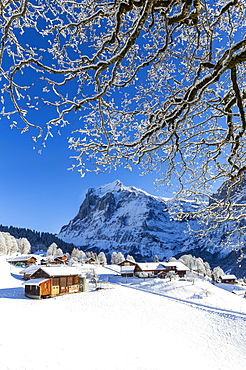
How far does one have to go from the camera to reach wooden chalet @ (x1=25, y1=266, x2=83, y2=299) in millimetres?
26981

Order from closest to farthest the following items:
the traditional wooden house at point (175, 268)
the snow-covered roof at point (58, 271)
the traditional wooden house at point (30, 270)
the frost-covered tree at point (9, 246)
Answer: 1. the snow-covered roof at point (58, 271)
2. the traditional wooden house at point (30, 270)
3. the traditional wooden house at point (175, 268)
4. the frost-covered tree at point (9, 246)

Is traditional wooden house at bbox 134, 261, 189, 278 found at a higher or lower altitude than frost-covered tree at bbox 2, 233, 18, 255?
lower

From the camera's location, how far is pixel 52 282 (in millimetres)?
29109

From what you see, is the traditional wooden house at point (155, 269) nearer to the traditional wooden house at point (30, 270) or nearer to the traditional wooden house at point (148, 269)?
the traditional wooden house at point (148, 269)

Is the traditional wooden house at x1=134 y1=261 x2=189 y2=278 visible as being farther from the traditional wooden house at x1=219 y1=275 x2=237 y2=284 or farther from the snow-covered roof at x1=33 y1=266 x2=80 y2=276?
the snow-covered roof at x1=33 y1=266 x2=80 y2=276

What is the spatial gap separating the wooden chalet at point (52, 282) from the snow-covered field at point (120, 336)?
666cm

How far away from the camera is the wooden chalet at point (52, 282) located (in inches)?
1062

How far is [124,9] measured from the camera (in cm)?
238

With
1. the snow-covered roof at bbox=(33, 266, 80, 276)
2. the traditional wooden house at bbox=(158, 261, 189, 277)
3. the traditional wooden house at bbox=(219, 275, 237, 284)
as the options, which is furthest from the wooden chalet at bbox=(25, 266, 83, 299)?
the traditional wooden house at bbox=(219, 275, 237, 284)

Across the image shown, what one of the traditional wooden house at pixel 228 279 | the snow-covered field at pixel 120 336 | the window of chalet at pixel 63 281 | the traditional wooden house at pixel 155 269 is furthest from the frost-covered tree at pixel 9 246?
the traditional wooden house at pixel 228 279

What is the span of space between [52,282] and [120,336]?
61.1ft

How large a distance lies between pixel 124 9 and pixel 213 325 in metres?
20.4

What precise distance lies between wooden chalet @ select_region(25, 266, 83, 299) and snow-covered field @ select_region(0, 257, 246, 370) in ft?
21.8

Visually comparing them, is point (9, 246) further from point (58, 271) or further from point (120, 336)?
point (120, 336)
